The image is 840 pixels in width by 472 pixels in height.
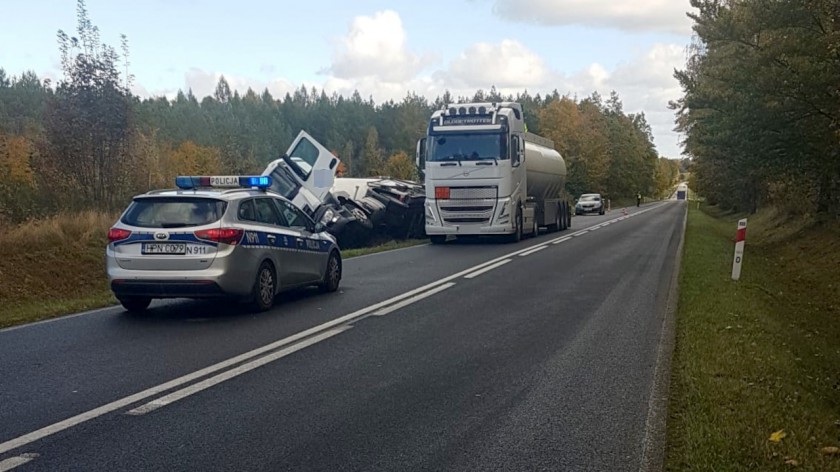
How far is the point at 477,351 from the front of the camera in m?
8.12

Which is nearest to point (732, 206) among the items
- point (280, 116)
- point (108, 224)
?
point (108, 224)

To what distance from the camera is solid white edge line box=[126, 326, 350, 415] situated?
5.92 m

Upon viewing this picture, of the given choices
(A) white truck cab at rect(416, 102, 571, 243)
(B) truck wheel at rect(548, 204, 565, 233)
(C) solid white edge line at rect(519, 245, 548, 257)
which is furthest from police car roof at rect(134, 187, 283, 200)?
(B) truck wheel at rect(548, 204, 565, 233)

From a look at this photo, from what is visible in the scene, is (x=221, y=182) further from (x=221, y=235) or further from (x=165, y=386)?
(x=165, y=386)

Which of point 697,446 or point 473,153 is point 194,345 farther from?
point 473,153

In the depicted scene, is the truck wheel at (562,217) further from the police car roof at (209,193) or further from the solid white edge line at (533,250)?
the police car roof at (209,193)

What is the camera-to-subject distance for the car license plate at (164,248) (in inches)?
388

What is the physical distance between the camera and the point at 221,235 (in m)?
9.96

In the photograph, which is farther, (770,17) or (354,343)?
(770,17)

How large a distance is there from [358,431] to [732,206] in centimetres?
6010

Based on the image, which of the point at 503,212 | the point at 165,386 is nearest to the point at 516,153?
the point at 503,212

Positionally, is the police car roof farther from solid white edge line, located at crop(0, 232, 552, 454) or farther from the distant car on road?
the distant car on road

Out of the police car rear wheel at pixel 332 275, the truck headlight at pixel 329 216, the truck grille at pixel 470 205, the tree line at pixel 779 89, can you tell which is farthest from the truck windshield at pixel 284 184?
the tree line at pixel 779 89

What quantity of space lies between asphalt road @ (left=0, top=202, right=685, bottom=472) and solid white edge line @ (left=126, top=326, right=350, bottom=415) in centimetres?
2
